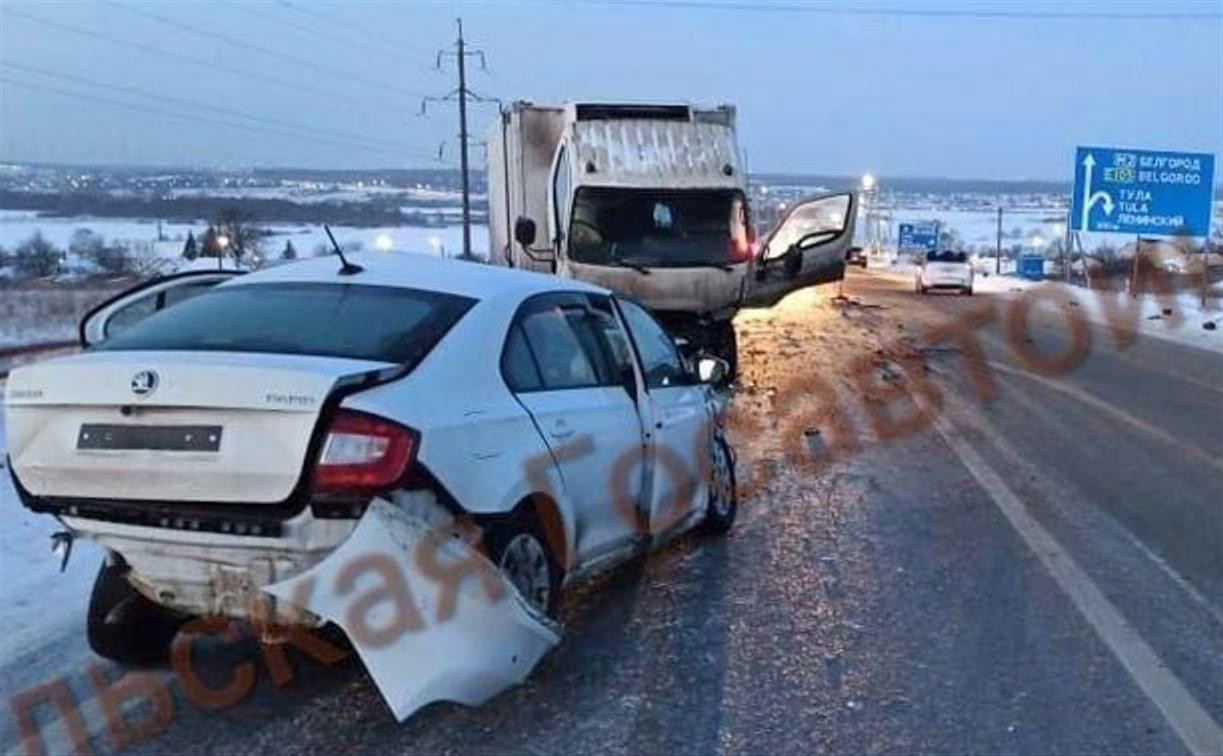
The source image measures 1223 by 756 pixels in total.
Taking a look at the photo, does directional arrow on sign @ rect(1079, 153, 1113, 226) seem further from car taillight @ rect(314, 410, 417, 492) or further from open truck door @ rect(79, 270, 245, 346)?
A: car taillight @ rect(314, 410, 417, 492)

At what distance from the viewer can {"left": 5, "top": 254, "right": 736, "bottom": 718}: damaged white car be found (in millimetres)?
4031

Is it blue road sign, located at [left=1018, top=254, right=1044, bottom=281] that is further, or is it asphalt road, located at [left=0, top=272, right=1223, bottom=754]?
blue road sign, located at [left=1018, top=254, right=1044, bottom=281]

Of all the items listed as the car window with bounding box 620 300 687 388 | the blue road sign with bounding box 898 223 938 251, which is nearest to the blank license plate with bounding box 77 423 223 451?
the car window with bounding box 620 300 687 388

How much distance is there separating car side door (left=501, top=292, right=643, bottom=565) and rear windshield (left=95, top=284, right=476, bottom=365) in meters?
0.39

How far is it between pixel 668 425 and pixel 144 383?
9.12 feet

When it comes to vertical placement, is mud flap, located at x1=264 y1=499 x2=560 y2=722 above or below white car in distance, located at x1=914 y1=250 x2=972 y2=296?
above

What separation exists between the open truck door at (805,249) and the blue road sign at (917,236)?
67.8m

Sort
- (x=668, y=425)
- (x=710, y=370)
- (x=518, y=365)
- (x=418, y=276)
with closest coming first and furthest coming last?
(x=518, y=365), (x=418, y=276), (x=668, y=425), (x=710, y=370)

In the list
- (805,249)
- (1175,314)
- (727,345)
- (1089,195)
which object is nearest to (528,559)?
(805,249)

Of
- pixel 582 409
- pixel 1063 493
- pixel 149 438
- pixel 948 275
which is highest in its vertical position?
pixel 149 438

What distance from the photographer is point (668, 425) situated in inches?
243

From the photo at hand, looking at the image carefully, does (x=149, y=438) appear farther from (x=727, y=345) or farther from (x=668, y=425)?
(x=727, y=345)

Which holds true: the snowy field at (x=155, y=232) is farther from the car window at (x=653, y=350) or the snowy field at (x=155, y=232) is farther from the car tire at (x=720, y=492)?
the car window at (x=653, y=350)

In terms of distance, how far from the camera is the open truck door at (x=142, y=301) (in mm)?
5602
